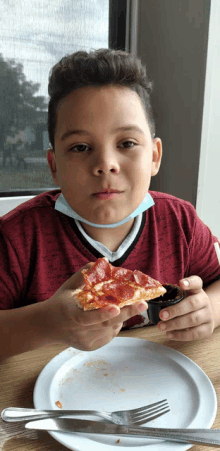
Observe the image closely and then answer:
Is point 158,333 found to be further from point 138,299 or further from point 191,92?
point 191,92

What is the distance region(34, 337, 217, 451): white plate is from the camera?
66cm

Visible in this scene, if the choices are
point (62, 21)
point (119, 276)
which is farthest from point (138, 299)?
point (62, 21)

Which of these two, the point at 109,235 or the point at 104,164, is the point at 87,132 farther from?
the point at 109,235

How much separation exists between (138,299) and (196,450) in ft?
0.98

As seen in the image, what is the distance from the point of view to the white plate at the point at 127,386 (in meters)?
0.66

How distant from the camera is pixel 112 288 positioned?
0.87m

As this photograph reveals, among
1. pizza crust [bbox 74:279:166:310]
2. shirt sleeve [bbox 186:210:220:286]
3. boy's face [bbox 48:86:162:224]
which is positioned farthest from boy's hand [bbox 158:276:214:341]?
shirt sleeve [bbox 186:210:220:286]

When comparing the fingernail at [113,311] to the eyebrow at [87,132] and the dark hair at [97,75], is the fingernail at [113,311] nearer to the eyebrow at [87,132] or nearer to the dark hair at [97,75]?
the eyebrow at [87,132]

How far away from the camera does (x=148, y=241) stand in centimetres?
143

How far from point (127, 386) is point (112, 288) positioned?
216mm

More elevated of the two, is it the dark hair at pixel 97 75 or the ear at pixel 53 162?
the dark hair at pixel 97 75

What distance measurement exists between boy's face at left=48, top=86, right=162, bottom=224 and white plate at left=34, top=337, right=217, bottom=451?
0.40 m

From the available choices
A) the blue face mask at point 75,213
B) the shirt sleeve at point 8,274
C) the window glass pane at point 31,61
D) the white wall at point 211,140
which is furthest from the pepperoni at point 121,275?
the window glass pane at point 31,61

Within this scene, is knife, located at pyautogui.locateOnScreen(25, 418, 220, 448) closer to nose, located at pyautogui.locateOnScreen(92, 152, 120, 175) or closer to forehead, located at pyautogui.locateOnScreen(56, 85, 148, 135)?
nose, located at pyautogui.locateOnScreen(92, 152, 120, 175)
